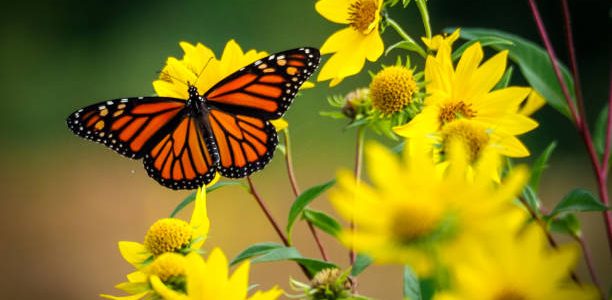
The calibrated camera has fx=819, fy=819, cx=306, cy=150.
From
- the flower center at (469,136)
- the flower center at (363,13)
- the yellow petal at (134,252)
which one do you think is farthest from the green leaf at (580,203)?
the yellow petal at (134,252)

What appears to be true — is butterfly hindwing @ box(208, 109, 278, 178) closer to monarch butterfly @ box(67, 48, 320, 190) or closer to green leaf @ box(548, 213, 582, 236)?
monarch butterfly @ box(67, 48, 320, 190)

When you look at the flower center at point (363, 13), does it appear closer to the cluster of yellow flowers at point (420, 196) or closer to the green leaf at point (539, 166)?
the cluster of yellow flowers at point (420, 196)

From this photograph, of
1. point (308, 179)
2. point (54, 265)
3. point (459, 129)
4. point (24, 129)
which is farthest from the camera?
point (24, 129)

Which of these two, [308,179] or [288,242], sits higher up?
[288,242]

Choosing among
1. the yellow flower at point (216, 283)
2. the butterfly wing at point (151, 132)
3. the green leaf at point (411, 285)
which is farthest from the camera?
the butterfly wing at point (151, 132)

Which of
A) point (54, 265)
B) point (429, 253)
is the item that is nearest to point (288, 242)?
point (429, 253)

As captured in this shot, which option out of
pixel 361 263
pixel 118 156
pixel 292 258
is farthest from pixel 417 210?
pixel 118 156

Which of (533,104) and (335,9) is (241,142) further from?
(533,104)

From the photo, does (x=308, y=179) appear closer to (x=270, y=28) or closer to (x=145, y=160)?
(x=270, y=28)
